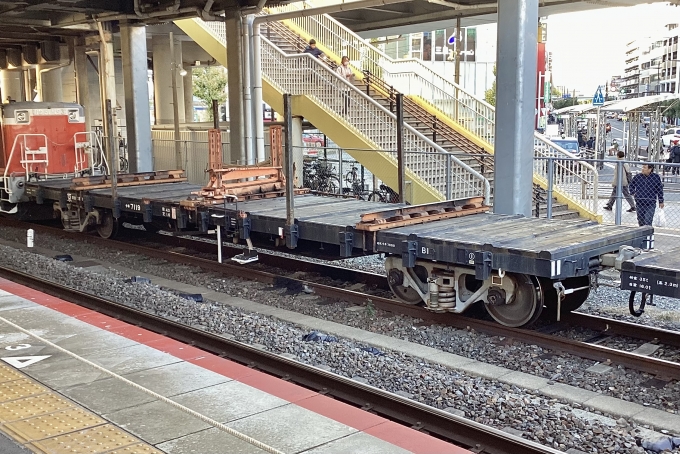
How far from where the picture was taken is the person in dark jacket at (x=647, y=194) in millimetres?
13523

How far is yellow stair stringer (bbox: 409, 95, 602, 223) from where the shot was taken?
17.0 meters

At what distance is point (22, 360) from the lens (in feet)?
21.6

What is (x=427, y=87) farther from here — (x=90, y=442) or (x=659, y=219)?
(x=90, y=442)

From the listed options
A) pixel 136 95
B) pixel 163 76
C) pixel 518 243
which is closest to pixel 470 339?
pixel 518 243

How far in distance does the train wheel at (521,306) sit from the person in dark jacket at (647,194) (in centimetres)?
594

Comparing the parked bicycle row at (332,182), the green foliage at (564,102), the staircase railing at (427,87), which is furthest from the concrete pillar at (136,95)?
the green foliage at (564,102)

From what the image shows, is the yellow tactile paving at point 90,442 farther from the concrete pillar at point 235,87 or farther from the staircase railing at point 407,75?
the staircase railing at point 407,75

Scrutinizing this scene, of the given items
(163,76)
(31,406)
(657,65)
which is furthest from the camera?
(657,65)

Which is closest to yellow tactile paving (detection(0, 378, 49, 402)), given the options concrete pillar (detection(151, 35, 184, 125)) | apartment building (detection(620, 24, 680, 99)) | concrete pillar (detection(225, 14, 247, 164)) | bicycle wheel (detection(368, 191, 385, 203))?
concrete pillar (detection(225, 14, 247, 164))

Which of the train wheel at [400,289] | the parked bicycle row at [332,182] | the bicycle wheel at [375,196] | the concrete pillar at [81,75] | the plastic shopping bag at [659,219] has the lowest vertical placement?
the train wheel at [400,289]

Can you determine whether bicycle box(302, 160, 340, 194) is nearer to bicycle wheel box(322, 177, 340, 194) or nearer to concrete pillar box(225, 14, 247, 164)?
bicycle wheel box(322, 177, 340, 194)

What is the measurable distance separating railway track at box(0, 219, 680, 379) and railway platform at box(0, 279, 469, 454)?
362 centimetres

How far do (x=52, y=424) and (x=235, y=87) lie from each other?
47.6ft

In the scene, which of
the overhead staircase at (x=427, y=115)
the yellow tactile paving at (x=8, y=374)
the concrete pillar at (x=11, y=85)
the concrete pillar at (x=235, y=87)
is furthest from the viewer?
the concrete pillar at (x=11, y=85)
